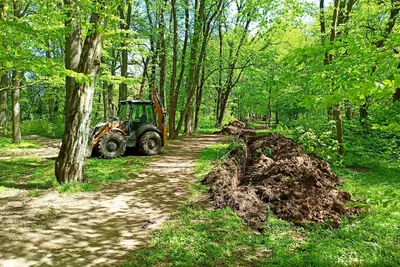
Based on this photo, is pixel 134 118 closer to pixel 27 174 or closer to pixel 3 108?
pixel 27 174

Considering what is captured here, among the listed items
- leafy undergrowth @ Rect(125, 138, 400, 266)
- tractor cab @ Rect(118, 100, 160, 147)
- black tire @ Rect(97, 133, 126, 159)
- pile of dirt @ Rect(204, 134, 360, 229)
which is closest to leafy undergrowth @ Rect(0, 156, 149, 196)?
black tire @ Rect(97, 133, 126, 159)

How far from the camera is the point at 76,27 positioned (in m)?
9.09

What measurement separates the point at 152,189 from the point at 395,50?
19.0 ft

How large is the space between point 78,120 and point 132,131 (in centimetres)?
454

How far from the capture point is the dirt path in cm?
411

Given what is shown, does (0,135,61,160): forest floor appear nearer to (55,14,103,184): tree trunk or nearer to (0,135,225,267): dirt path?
(55,14,103,184): tree trunk

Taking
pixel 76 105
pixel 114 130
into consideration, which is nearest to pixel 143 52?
pixel 114 130

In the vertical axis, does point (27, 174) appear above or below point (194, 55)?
below

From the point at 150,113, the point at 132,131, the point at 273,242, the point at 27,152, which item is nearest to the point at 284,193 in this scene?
the point at 273,242

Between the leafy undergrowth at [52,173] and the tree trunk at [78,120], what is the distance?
368 millimetres

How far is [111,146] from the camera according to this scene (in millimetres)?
10805

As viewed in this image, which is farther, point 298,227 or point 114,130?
point 114,130

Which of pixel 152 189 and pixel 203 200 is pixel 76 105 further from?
pixel 203 200

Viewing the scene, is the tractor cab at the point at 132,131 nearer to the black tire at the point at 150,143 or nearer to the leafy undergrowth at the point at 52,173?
the black tire at the point at 150,143
